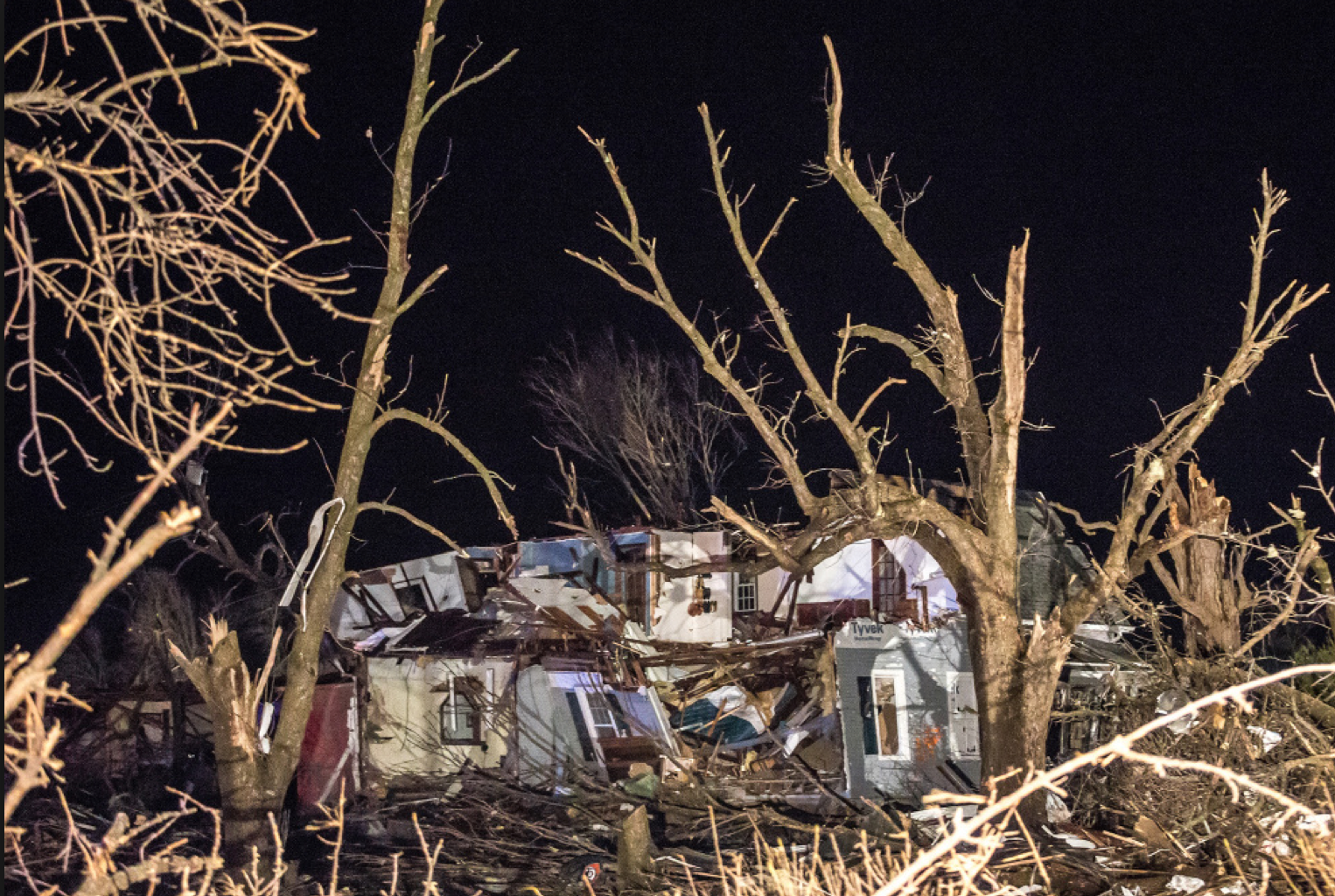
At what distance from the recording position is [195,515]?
112 inches

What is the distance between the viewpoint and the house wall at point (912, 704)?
16688mm

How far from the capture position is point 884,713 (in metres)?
17.1

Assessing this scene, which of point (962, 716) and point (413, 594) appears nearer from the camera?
point (962, 716)

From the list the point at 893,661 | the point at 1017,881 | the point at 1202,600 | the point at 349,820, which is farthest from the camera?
the point at 893,661

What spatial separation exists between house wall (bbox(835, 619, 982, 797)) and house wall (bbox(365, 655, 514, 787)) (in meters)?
6.20

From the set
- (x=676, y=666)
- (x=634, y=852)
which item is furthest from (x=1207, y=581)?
(x=676, y=666)

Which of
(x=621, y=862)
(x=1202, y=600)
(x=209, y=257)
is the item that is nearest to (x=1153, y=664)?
(x=1202, y=600)

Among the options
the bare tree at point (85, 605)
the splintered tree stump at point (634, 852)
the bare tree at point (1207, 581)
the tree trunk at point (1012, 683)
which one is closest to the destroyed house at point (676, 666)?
the bare tree at point (1207, 581)

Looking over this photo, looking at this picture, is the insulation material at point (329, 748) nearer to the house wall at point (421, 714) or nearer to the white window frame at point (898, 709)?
the house wall at point (421, 714)

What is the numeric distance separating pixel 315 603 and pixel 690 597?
12.6m

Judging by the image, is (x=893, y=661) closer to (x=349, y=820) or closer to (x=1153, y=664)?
(x=1153, y=664)

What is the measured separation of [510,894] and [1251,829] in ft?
23.3

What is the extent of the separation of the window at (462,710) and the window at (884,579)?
748 cm

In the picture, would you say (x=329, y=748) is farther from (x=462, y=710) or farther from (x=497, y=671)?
(x=497, y=671)
